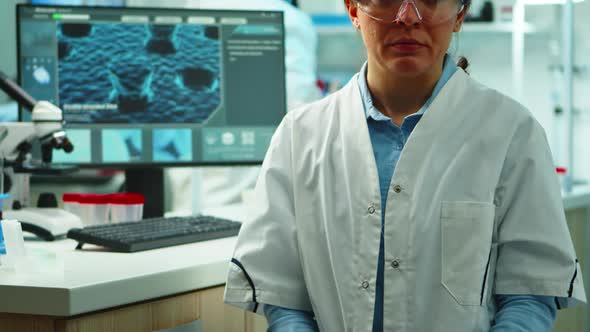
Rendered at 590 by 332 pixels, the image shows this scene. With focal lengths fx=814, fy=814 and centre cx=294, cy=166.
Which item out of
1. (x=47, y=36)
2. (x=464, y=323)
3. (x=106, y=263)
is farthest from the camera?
(x=47, y=36)

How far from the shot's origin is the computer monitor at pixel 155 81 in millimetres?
1929

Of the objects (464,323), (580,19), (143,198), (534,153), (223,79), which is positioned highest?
(580,19)

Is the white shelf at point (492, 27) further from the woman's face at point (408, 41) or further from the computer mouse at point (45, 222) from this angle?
the woman's face at point (408, 41)

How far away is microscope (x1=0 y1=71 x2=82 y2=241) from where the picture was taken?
1.73m

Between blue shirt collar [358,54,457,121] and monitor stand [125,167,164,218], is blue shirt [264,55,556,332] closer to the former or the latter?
blue shirt collar [358,54,457,121]

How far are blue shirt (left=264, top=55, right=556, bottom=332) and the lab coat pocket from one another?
56 millimetres

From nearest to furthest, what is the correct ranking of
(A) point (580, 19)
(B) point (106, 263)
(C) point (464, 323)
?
(C) point (464, 323) < (B) point (106, 263) < (A) point (580, 19)

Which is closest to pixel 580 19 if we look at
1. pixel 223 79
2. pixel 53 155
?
pixel 223 79

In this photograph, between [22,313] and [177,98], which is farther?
[177,98]

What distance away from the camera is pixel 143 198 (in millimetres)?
1929

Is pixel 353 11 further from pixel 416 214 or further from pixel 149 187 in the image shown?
pixel 149 187

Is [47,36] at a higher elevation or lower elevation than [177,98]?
higher

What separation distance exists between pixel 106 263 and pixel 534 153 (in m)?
0.74

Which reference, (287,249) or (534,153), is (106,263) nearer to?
(287,249)
